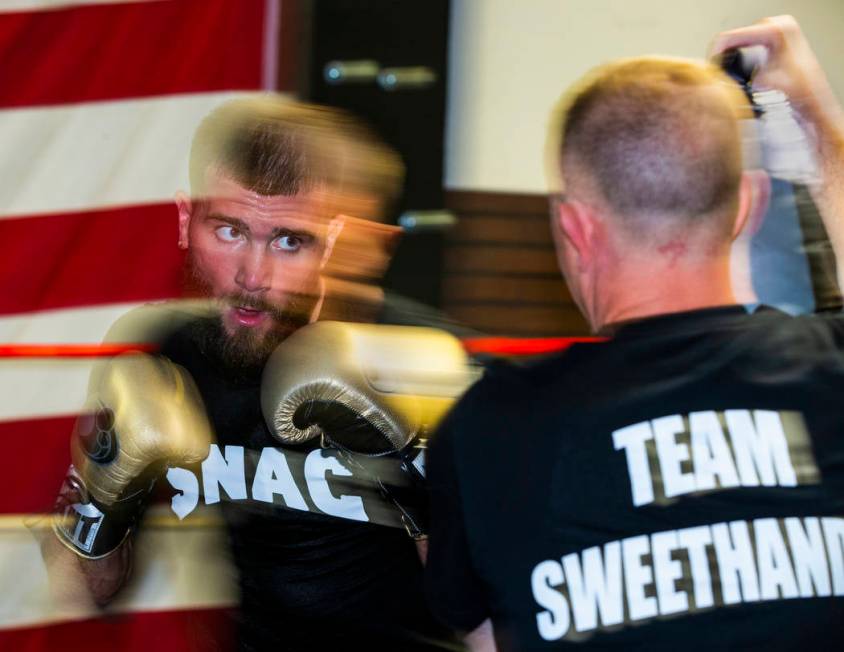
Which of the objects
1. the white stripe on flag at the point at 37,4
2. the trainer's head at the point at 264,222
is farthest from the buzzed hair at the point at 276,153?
the white stripe on flag at the point at 37,4

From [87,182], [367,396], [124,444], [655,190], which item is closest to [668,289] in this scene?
[655,190]

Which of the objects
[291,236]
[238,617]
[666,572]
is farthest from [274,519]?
[666,572]

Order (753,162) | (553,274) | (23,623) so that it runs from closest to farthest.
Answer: (753,162), (23,623), (553,274)

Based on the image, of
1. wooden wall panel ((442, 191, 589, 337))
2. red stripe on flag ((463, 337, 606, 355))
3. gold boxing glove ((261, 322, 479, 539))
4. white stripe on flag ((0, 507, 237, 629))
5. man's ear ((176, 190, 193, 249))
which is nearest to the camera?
gold boxing glove ((261, 322, 479, 539))

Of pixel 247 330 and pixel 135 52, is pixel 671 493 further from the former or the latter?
pixel 135 52

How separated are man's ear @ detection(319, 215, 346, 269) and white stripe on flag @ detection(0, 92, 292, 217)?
63 cm

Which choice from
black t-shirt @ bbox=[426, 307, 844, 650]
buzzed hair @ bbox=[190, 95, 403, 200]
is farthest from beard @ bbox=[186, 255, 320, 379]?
black t-shirt @ bbox=[426, 307, 844, 650]

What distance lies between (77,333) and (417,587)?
96 cm

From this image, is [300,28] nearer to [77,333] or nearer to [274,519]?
[77,333]

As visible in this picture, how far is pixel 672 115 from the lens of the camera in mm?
811

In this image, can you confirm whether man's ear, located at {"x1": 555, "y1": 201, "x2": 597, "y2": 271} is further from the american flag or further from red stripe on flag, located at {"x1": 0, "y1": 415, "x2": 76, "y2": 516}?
red stripe on flag, located at {"x1": 0, "y1": 415, "x2": 76, "y2": 516}

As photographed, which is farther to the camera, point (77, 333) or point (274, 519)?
point (77, 333)

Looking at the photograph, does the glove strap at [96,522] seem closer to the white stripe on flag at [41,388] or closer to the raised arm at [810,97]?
the white stripe on flag at [41,388]

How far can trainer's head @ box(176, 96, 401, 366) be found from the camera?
1.38 metres
